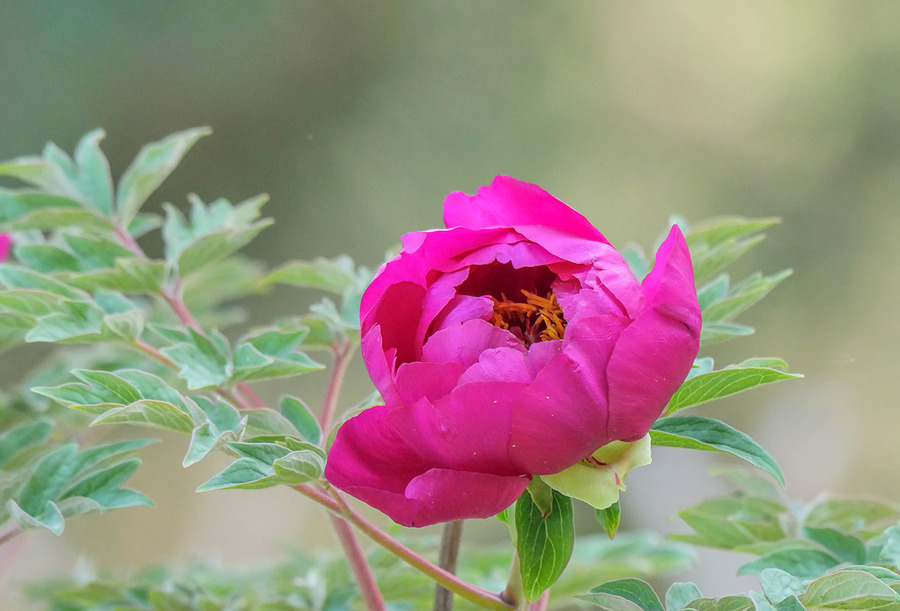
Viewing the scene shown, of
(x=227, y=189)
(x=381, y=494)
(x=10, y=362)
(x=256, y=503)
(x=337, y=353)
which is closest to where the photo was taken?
(x=381, y=494)

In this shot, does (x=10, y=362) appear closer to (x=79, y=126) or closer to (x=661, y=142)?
(x=79, y=126)

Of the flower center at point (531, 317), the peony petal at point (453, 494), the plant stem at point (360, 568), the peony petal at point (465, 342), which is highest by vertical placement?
the flower center at point (531, 317)

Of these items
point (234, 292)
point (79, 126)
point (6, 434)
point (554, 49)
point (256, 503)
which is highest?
point (554, 49)

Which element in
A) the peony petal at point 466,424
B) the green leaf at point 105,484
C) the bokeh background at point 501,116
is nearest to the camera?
the peony petal at point 466,424

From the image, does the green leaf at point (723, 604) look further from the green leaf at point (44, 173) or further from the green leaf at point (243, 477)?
the green leaf at point (44, 173)

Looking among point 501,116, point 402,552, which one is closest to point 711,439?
point 402,552

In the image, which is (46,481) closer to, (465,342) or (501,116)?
(465,342)

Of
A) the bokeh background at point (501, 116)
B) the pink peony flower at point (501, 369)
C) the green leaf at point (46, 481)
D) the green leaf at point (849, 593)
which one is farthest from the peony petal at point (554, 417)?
the bokeh background at point (501, 116)

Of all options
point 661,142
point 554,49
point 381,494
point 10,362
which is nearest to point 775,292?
point 661,142
